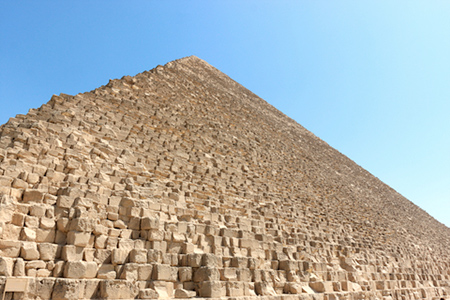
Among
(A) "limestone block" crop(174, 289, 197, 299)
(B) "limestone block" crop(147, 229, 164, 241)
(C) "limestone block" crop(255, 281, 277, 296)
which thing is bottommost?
(A) "limestone block" crop(174, 289, 197, 299)

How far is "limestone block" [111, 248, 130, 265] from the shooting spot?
4.18 m

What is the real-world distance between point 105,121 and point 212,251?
3.62m

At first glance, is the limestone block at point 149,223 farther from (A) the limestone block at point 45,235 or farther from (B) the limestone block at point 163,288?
(A) the limestone block at point 45,235

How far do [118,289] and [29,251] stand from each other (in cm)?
107

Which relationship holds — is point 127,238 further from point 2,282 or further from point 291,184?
point 291,184

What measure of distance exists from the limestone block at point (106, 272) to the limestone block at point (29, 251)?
72 centimetres

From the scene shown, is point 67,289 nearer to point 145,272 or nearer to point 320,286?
point 145,272

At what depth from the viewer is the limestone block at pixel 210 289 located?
4.50 meters

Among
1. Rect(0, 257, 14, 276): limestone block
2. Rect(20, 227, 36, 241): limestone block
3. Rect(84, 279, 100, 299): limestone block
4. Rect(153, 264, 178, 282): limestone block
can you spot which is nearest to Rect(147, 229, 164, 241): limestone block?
Rect(153, 264, 178, 282): limestone block

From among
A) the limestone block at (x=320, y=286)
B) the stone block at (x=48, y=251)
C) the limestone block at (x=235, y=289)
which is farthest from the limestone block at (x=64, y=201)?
the limestone block at (x=320, y=286)

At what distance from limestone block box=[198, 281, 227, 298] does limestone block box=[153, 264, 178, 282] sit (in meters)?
0.39

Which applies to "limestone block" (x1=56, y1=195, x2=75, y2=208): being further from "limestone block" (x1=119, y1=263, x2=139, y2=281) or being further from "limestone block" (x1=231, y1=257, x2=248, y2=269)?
"limestone block" (x1=231, y1=257, x2=248, y2=269)

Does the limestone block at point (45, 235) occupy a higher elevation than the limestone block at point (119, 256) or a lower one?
higher

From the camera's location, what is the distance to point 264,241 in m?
6.48
